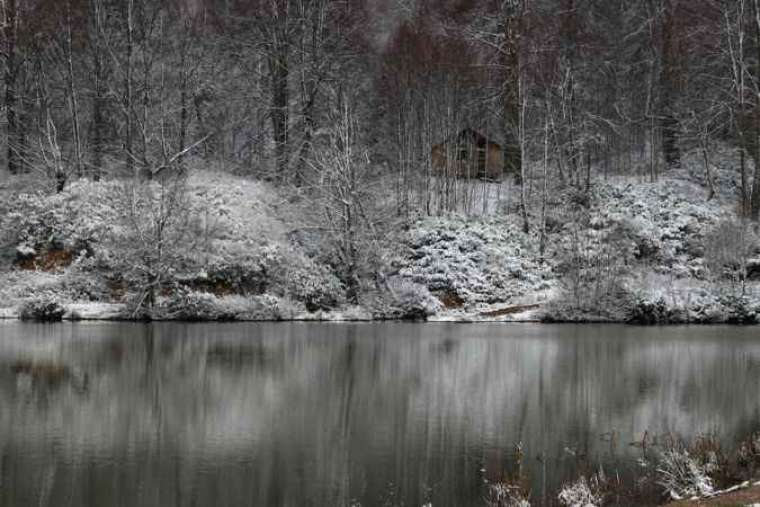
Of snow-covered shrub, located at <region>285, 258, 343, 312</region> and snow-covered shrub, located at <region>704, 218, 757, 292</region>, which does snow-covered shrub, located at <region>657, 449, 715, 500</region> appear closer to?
snow-covered shrub, located at <region>285, 258, 343, 312</region>

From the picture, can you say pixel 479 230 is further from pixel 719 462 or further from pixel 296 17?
pixel 719 462

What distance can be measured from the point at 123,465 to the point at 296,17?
3934 centimetres

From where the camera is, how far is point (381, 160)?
52.5m

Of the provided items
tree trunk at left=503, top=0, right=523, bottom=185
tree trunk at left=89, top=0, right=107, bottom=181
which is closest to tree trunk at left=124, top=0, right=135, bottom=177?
tree trunk at left=89, top=0, right=107, bottom=181

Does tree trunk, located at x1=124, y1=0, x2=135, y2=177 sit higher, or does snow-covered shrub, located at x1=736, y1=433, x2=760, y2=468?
tree trunk, located at x1=124, y1=0, x2=135, y2=177

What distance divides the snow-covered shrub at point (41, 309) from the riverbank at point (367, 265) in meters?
0.06

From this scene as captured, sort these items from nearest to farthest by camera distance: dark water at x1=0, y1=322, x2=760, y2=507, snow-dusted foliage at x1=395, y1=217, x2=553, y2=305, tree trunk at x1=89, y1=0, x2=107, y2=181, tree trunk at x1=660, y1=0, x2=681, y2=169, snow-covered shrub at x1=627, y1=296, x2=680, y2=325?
1. dark water at x1=0, y1=322, x2=760, y2=507
2. snow-covered shrub at x1=627, y1=296, x2=680, y2=325
3. snow-dusted foliage at x1=395, y1=217, x2=553, y2=305
4. tree trunk at x1=89, y1=0, x2=107, y2=181
5. tree trunk at x1=660, y1=0, x2=681, y2=169

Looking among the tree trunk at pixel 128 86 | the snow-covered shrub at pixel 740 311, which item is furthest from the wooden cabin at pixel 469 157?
the snow-covered shrub at pixel 740 311

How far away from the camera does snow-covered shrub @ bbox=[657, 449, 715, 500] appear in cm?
1018

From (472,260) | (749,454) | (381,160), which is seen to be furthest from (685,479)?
(381,160)

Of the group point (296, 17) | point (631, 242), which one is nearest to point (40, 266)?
point (296, 17)

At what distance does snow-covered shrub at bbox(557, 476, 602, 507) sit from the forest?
25.8 meters

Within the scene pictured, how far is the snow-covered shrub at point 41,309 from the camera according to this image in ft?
108

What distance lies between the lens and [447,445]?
13258mm
